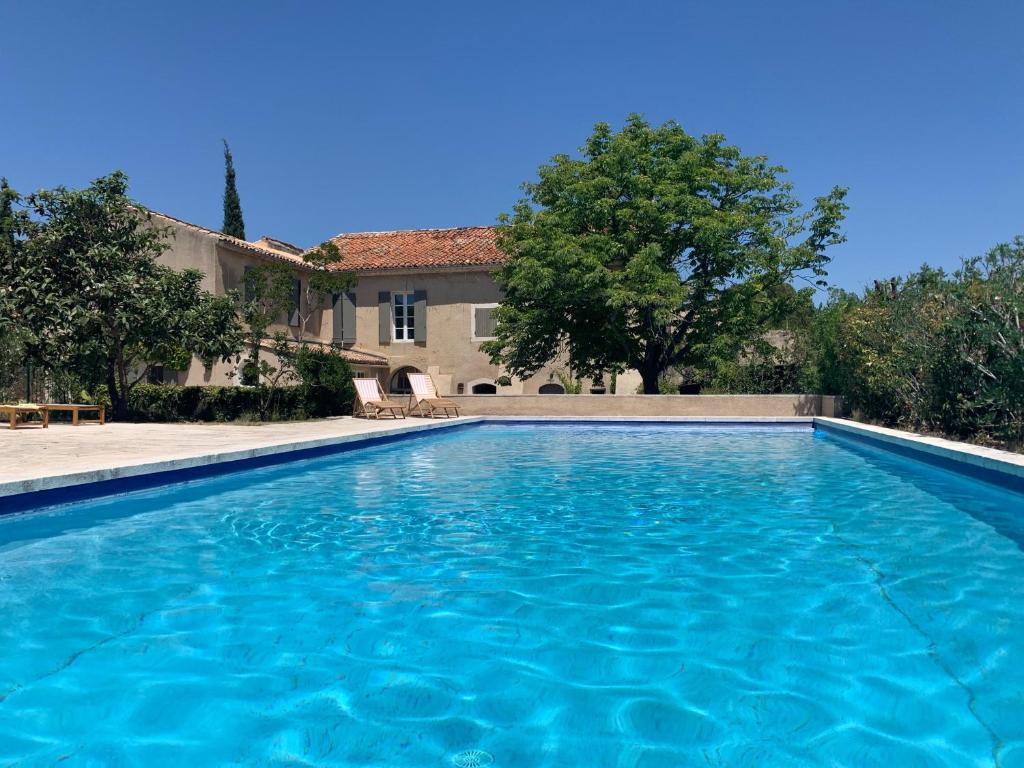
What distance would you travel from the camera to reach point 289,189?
77.3ft

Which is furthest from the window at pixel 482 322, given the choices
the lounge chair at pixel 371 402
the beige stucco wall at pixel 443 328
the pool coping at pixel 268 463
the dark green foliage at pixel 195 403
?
the pool coping at pixel 268 463

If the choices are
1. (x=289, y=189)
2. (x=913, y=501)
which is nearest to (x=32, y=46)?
(x=289, y=189)

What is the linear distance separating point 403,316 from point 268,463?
50.3ft

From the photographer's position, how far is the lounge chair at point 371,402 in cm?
1672

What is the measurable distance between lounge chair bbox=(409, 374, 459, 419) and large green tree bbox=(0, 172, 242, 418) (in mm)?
4692

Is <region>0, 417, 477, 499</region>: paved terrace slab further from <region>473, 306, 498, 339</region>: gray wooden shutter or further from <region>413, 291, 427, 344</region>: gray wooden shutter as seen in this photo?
<region>413, 291, 427, 344</region>: gray wooden shutter

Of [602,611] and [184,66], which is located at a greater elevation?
[184,66]

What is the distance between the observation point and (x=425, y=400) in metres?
18.1

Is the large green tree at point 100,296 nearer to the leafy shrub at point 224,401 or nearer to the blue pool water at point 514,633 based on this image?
the leafy shrub at point 224,401

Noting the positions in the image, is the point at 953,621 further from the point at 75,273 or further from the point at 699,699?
the point at 75,273

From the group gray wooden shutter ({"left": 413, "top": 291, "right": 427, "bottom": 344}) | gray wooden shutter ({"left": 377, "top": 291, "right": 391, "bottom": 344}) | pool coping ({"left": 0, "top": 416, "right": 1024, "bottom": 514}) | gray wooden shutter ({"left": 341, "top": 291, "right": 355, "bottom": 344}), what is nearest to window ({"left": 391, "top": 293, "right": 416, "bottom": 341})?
gray wooden shutter ({"left": 377, "top": 291, "right": 391, "bottom": 344})

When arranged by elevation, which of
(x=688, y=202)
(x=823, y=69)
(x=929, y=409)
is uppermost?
(x=823, y=69)

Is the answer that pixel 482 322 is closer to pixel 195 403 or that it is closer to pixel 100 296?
pixel 195 403

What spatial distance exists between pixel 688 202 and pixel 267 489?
1302cm
